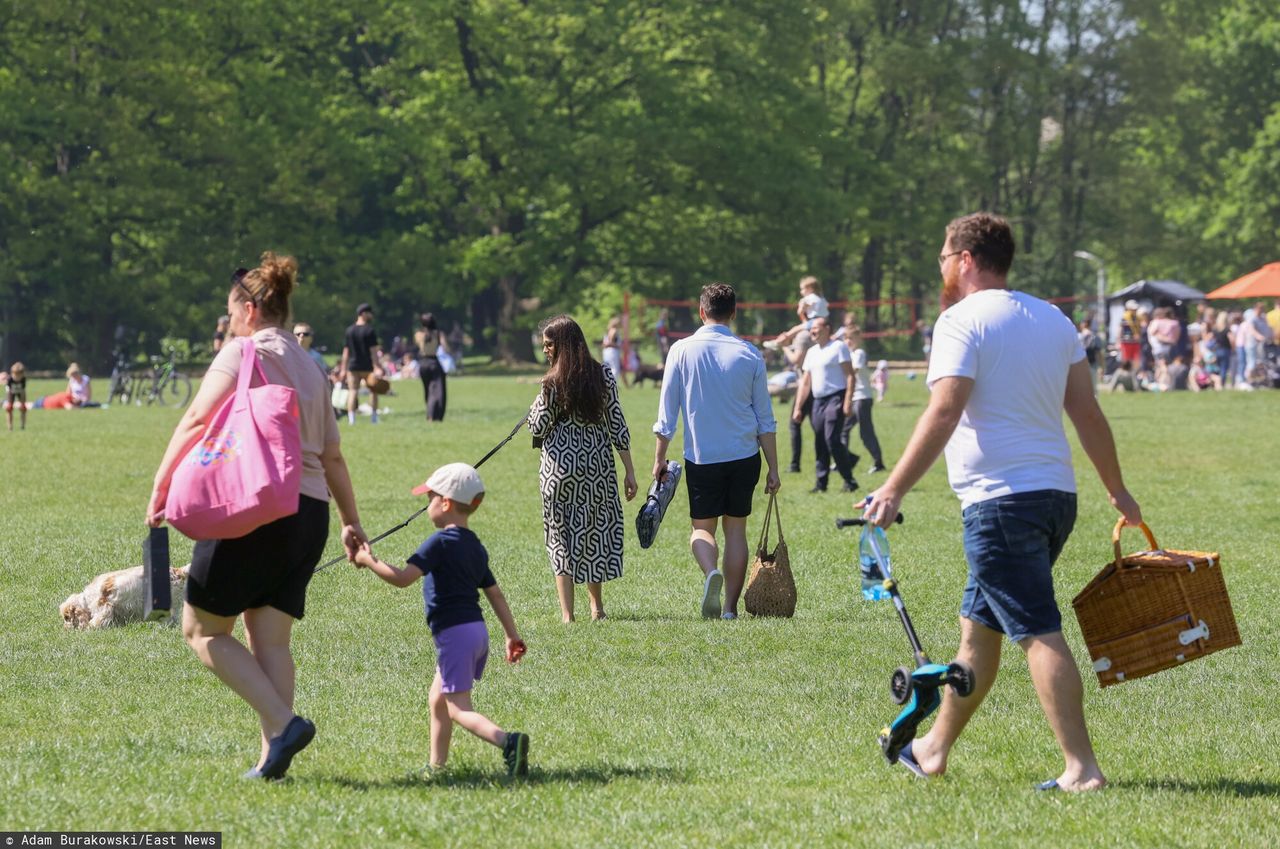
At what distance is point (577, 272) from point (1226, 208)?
2288cm

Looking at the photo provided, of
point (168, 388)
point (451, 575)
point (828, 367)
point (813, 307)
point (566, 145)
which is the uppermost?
point (566, 145)

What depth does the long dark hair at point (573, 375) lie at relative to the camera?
9898 mm

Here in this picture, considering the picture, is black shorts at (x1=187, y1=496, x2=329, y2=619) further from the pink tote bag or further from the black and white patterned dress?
the black and white patterned dress

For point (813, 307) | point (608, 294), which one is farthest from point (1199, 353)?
point (608, 294)

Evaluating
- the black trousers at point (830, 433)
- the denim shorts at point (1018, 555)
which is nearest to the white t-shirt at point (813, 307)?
the black trousers at point (830, 433)

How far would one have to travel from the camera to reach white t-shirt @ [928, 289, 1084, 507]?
227 inches

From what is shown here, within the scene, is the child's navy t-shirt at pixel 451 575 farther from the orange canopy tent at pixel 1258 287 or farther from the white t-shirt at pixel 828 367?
the orange canopy tent at pixel 1258 287

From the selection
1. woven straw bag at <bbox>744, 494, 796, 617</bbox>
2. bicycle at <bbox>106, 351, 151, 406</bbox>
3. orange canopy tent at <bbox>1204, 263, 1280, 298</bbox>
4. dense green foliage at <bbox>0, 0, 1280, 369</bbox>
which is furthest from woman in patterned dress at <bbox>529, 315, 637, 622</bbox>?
dense green foliage at <bbox>0, 0, 1280, 369</bbox>

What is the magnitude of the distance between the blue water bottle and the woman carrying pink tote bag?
1.67 metres

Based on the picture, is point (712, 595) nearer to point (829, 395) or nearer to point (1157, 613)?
point (1157, 613)

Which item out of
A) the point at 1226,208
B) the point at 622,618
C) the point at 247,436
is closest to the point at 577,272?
the point at 1226,208

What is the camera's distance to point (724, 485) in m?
10.4

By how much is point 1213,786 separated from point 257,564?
321 cm

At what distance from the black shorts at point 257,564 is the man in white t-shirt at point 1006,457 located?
5.99ft
